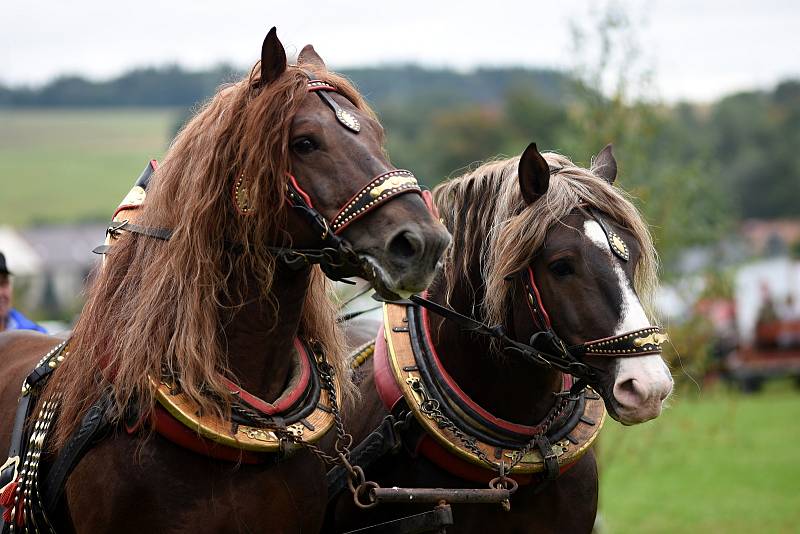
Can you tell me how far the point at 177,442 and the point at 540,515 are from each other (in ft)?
4.97

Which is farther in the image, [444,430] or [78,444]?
[444,430]

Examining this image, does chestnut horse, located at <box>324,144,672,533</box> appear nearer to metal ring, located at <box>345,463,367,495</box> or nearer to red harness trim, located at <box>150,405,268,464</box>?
metal ring, located at <box>345,463,367,495</box>

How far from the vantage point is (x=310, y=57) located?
3.61 metres

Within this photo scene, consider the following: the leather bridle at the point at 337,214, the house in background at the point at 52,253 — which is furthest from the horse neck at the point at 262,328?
the house in background at the point at 52,253

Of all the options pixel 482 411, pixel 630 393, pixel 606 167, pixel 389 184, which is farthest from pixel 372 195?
pixel 606 167

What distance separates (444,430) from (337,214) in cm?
115

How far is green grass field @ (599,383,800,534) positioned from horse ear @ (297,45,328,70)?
646cm

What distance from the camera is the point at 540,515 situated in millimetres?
4008

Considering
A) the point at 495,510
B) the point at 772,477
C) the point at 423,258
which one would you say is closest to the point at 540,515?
the point at 495,510

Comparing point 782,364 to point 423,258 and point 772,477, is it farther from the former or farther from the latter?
point 423,258

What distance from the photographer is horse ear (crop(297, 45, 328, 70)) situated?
3576 millimetres

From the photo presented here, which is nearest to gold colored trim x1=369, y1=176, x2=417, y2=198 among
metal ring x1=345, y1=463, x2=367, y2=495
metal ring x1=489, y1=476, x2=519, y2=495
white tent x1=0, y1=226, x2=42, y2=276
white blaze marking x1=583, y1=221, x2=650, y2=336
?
white blaze marking x1=583, y1=221, x2=650, y2=336

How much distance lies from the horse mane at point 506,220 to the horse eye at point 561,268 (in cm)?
9

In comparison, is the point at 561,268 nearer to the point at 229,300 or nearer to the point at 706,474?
the point at 229,300
